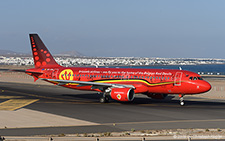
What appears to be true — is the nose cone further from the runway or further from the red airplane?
the runway

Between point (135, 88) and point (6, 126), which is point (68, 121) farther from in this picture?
point (135, 88)

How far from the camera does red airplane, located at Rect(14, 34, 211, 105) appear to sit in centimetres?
4381

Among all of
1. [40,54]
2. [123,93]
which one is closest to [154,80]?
[123,93]

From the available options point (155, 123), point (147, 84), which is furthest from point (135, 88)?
point (155, 123)

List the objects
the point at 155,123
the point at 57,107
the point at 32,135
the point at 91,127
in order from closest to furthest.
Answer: the point at 32,135
the point at 91,127
the point at 155,123
the point at 57,107

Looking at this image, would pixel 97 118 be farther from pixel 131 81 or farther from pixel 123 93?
pixel 131 81

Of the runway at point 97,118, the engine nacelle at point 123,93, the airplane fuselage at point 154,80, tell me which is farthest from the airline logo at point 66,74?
the engine nacelle at point 123,93

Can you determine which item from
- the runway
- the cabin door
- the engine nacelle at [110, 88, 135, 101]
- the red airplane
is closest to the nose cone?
the red airplane

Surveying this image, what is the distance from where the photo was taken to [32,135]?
25172 millimetres

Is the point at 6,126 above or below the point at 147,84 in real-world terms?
below

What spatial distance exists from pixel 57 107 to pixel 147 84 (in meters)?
12.0

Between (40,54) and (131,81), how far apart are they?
60.4 feet

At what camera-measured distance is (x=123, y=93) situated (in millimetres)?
43500

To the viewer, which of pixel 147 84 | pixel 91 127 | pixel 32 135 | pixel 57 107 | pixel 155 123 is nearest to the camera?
pixel 32 135
